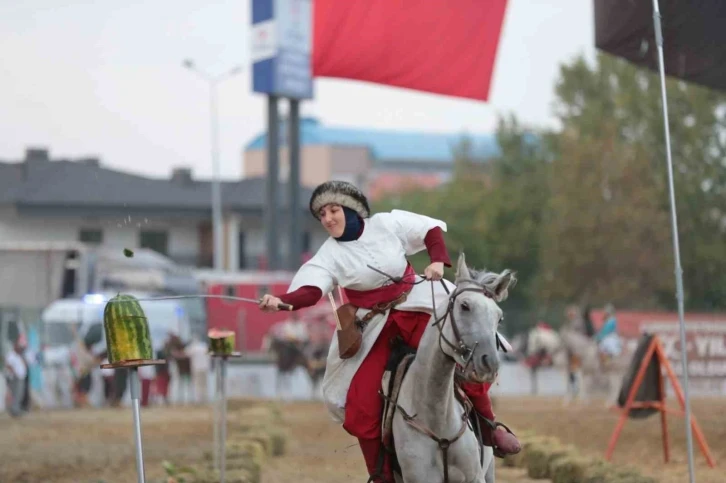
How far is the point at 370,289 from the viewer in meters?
8.89

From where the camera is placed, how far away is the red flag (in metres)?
14.0

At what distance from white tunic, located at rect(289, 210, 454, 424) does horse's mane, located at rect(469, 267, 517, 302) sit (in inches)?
27.0

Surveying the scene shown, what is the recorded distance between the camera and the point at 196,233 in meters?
85.8

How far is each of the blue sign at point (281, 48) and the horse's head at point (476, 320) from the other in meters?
46.3

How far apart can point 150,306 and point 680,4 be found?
2448 cm

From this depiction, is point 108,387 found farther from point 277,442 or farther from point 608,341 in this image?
point 277,442

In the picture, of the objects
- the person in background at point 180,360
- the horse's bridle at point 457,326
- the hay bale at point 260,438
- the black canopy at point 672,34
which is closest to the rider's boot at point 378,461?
the horse's bridle at point 457,326

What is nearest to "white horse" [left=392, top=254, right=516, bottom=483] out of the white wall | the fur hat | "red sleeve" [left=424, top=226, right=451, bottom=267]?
"red sleeve" [left=424, top=226, right=451, bottom=267]

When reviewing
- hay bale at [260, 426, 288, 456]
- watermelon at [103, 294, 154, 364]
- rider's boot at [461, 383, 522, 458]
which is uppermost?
watermelon at [103, 294, 154, 364]

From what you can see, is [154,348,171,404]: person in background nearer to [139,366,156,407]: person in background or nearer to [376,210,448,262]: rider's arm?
[139,366,156,407]: person in background

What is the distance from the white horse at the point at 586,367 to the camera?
31.6 meters

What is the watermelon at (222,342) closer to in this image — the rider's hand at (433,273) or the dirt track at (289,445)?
the dirt track at (289,445)

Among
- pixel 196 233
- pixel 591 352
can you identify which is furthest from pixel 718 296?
pixel 196 233

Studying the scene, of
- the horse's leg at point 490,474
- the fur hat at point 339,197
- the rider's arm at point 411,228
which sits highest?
the fur hat at point 339,197
